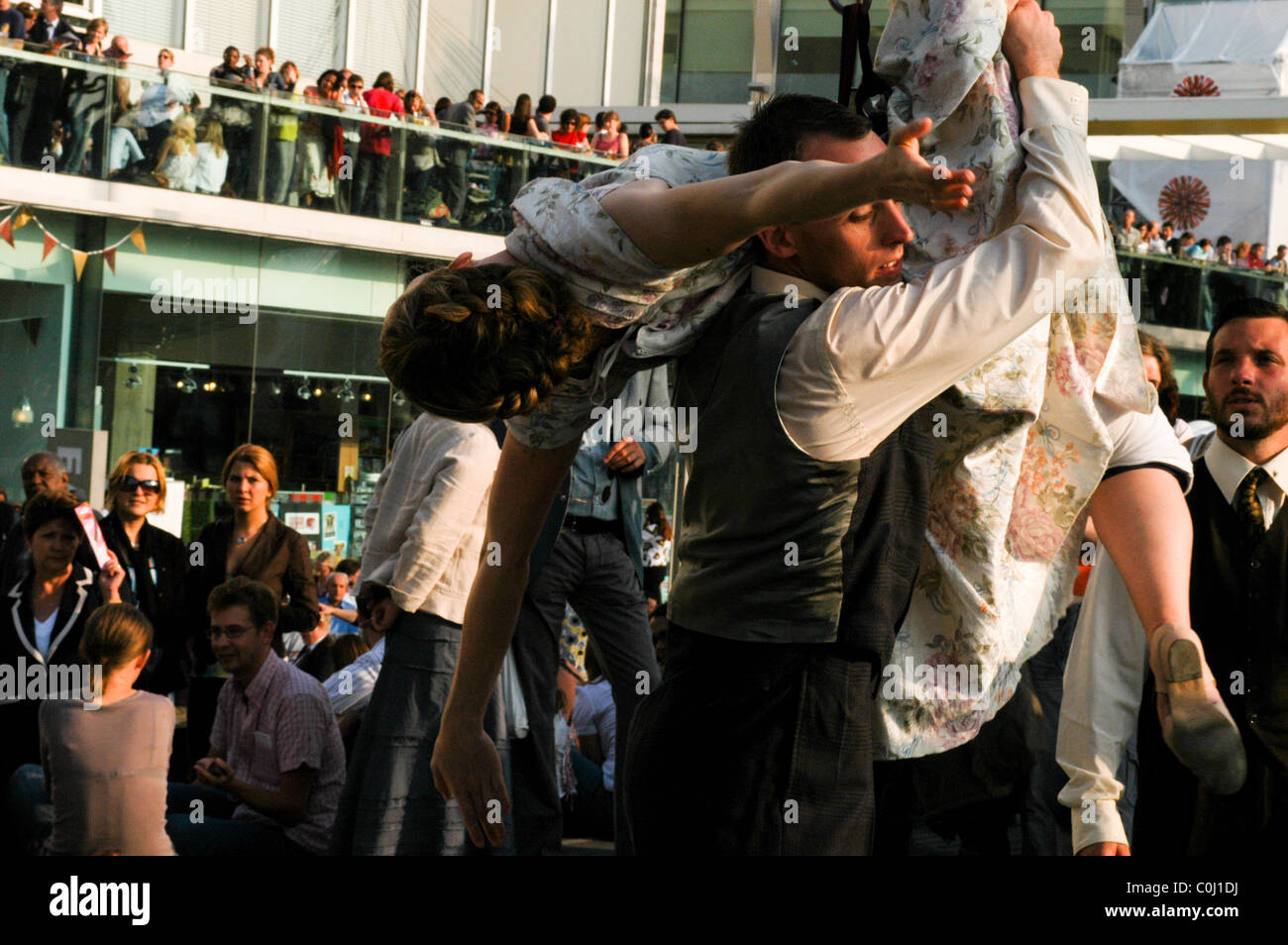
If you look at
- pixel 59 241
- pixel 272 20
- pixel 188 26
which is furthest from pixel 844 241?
pixel 272 20

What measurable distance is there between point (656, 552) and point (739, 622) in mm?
8363

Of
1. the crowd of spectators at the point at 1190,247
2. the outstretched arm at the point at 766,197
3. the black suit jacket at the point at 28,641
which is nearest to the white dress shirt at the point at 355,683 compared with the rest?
the black suit jacket at the point at 28,641

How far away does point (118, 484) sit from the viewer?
670cm

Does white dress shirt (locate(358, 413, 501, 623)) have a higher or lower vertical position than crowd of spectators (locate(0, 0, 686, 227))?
lower

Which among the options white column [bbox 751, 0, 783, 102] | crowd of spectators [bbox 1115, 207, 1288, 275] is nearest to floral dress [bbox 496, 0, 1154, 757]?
crowd of spectators [bbox 1115, 207, 1288, 275]

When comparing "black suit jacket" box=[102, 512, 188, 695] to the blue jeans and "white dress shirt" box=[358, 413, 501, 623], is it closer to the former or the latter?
the blue jeans

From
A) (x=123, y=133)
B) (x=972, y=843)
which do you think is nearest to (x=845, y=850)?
(x=972, y=843)

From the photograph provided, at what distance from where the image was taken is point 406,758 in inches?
174

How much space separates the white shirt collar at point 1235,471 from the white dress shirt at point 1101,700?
381mm

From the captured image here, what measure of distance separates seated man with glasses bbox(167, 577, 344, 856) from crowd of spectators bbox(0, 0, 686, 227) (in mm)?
7769

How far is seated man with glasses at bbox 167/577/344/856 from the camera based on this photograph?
183 inches

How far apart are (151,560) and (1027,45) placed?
5032 millimetres

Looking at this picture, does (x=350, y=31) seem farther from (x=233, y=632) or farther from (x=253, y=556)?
(x=233, y=632)
